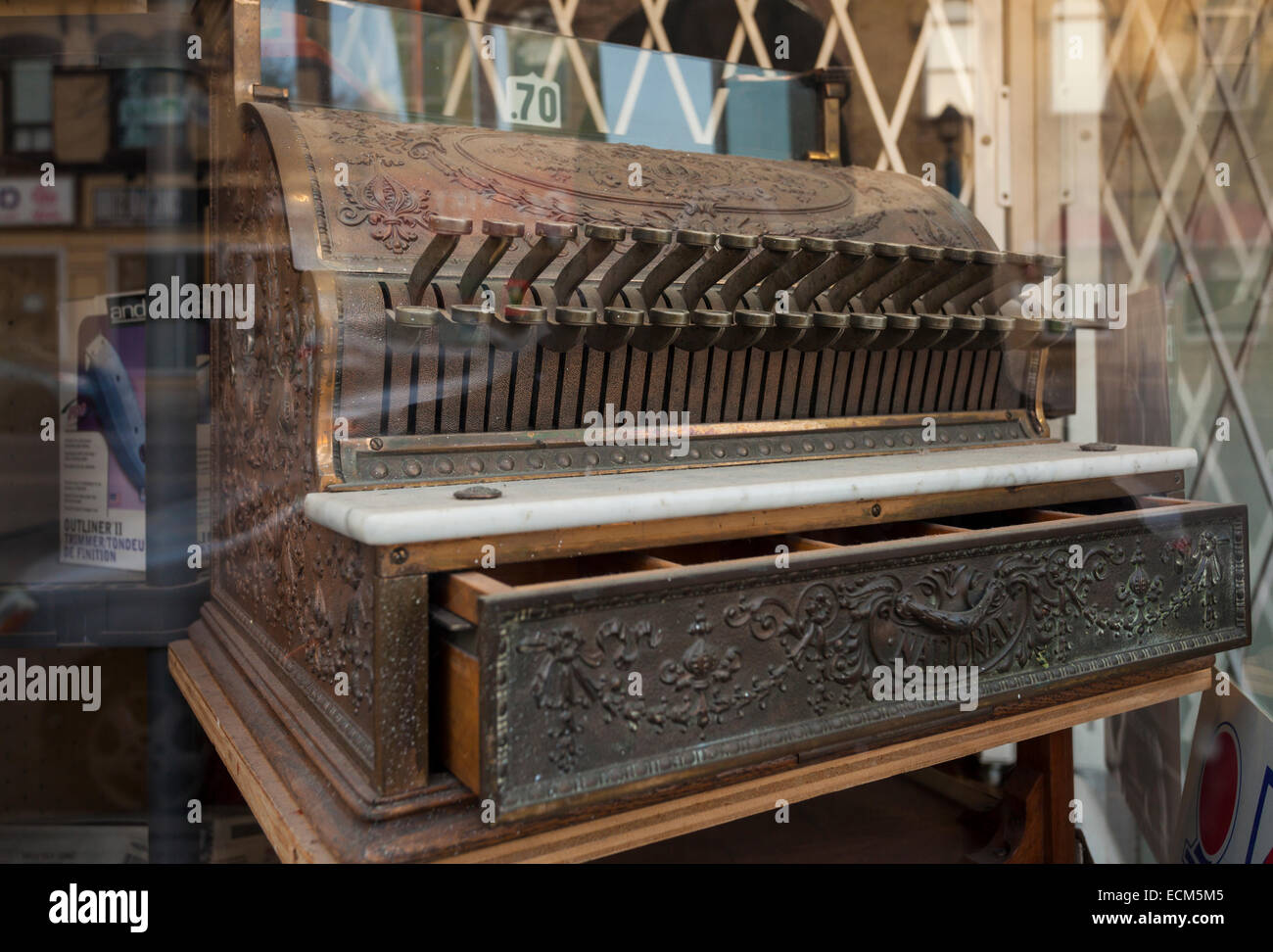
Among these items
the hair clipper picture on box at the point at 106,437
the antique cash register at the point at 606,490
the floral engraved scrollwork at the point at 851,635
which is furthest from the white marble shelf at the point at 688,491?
the hair clipper picture on box at the point at 106,437

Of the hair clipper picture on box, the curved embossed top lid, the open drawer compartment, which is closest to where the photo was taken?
Answer: the open drawer compartment

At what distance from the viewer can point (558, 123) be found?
1726mm

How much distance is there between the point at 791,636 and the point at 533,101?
1187mm

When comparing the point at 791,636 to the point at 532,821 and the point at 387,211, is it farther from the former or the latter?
the point at 387,211

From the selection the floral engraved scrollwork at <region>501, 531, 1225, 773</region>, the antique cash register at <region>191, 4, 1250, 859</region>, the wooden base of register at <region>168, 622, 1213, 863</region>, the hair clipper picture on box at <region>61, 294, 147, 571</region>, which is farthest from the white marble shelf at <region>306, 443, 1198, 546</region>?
the hair clipper picture on box at <region>61, 294, 147, 571</region>

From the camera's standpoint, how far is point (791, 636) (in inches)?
39.1

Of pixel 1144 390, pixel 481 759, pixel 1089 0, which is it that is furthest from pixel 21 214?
pixel 1089 0

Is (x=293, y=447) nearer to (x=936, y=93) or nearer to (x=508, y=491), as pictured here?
(x=508, y=491)

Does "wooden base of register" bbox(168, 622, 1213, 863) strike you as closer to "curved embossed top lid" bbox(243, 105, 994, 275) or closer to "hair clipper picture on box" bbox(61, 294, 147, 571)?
"hair clipper picture on box" bbox(61, 294, 147, 571)

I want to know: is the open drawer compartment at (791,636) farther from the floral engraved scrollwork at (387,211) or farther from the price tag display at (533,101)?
the price tag display at (533,101)

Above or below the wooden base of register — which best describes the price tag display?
above

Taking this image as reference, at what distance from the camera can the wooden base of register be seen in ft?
2.86

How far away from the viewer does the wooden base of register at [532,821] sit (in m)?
0.87

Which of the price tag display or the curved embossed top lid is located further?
the price tag display
